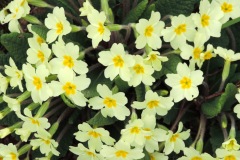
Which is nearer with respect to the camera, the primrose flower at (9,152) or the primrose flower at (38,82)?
the primrose flower at (38,82)

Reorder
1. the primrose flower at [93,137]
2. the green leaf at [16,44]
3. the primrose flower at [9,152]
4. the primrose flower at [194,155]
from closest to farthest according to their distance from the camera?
the primrose flower at [194,155], the primrose flower at [93,137], the primrose flower at [9,152], the green leaf at [16,44]

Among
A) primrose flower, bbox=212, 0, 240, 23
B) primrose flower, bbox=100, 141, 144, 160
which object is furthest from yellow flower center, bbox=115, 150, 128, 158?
primrose flower, bbox=212, 0, 240, 23

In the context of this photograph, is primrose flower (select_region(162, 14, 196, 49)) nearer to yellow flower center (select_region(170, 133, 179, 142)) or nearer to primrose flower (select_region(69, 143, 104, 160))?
yellow flower center (select_region(170, 133, 179, 142))

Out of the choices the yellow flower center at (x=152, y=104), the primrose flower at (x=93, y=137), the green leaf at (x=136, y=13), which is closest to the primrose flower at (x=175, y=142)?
the yellow flower center at (x=152, y=104)

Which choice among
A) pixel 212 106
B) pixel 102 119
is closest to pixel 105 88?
pixel 102 119

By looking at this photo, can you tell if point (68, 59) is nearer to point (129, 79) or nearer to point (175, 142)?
point (129, 79)

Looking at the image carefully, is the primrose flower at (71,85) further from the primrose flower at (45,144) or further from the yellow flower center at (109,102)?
the primrose flower at (45,144)

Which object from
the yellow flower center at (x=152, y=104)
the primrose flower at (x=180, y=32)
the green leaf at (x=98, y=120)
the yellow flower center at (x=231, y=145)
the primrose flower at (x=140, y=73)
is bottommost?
the yellow flower center at (x=231, y=145)

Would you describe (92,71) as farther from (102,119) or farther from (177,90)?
(177,90)
